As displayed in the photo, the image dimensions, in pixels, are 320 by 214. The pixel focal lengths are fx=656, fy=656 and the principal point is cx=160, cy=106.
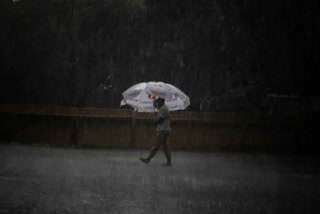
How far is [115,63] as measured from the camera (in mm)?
30812

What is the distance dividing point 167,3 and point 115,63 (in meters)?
5.61

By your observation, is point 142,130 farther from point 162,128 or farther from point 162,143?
point 162,143

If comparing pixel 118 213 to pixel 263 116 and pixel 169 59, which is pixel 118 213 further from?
pixel 169 59

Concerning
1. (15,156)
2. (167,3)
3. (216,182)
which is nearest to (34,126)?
(15,156)

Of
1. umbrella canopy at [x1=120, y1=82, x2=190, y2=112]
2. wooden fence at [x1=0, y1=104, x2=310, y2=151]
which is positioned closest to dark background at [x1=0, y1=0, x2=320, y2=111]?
wooden fence at [x1=0, y1=104, x2=310, y2=151]

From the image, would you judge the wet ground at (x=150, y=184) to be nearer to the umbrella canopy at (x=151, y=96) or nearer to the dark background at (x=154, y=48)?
the umbrella canopy at (x=151, y=96)

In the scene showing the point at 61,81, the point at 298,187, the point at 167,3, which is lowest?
the point at 298,187

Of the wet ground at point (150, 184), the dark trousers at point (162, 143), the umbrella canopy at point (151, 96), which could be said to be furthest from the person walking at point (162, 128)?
the umbrella canopy at point (151, 96)

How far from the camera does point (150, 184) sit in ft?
41.7

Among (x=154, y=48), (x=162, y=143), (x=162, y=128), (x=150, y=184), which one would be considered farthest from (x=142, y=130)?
(x=150, y=184)

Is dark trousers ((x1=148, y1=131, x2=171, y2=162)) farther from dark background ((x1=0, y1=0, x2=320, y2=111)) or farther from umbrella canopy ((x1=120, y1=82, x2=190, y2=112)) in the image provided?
dark background ((x1=0, y1=0, x2=320, y2=111))

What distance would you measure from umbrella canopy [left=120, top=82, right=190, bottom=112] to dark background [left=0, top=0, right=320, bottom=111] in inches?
190

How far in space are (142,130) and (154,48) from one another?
22.5ft

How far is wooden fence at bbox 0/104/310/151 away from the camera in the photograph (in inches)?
917
